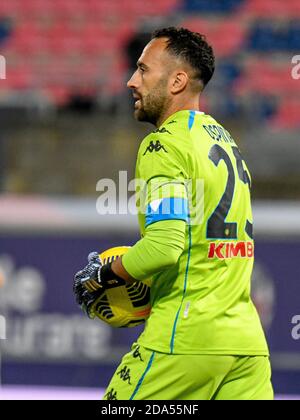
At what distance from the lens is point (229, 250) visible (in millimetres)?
3652

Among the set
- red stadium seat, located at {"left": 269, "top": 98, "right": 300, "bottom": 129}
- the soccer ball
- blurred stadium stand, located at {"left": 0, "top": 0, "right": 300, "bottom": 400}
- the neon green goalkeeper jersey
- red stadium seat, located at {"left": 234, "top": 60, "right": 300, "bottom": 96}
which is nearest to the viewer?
the neon green goalkeeper jersey

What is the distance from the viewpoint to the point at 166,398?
356 centimetres

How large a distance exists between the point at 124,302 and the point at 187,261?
0.40m

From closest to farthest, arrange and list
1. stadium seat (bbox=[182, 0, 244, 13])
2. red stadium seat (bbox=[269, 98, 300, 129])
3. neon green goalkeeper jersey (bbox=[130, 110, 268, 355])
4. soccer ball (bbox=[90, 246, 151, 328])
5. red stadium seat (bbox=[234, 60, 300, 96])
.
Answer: neon green goalkeeper jersey (bbox=[130, 110, 268, 355]), soccer ball (bbox=[90, 246, 151, 328]), red stadium seat (bbox=[269, 98, 300, 129]), red stadium seat (bbox=[234, 60, 300, 96]), stadium seat (bbox=[182, 0, 244, 13])

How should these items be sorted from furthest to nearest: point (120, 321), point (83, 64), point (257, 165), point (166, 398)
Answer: point (83, 64), point (257, 165), point (120, 321), point (166, 398)

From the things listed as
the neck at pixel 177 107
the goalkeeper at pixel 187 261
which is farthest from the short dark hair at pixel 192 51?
the neck at pixel 177 107

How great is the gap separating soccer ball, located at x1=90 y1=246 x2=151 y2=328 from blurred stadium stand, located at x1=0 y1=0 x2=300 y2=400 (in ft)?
13.0

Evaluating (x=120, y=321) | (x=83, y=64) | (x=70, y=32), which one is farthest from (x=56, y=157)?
(x=120, y=321)

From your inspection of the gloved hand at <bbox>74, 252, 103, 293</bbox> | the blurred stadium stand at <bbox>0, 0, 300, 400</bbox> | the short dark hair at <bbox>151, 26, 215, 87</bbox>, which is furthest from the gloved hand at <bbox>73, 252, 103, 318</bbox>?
the blurred stadium stand at <bbox>0, 0, 300, 400</bbox>

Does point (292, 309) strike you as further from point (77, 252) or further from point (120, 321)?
point (120, 321)

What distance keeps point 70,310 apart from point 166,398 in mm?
4376

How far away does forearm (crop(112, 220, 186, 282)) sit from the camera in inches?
135

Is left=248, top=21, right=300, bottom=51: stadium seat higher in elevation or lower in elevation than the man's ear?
higher

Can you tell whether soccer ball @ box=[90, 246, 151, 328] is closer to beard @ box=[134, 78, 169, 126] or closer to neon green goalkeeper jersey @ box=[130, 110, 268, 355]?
neon green goalkeeper jersey @ box=[130, 110, 268, 355]
